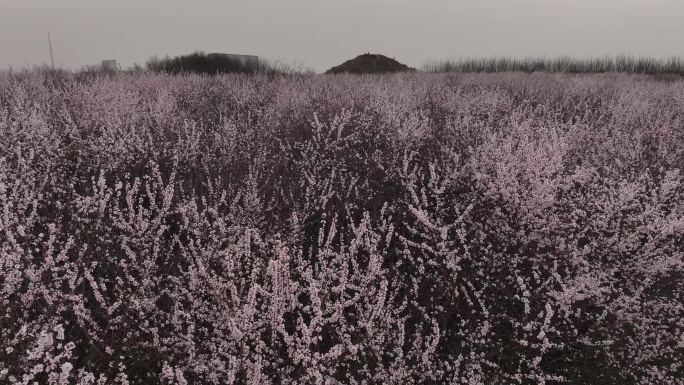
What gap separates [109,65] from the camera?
61.6 ft

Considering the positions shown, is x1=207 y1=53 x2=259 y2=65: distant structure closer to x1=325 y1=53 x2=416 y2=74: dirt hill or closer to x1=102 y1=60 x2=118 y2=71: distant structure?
x1=102 y1=60 x2=118 y2=71: distant structure

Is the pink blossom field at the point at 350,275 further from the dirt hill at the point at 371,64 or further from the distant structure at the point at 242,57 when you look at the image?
the dirt hill at the point at 371,64

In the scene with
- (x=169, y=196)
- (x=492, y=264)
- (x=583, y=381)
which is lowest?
(x=583, y=381)

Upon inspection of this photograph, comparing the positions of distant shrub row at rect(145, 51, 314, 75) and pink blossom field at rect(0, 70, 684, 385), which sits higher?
distant shrub row at rect(145, 51, 314, 75)

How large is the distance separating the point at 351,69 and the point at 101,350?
3432 cm

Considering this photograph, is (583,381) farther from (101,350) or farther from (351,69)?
(351,69)

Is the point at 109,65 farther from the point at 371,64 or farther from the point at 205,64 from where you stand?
the point at 371,64

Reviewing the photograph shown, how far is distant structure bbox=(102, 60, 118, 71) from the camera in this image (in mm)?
18064

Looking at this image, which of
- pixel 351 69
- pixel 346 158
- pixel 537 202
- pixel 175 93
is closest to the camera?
pixel 537 202

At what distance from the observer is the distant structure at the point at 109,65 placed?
18.1 m

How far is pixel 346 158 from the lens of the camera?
19.7 feet

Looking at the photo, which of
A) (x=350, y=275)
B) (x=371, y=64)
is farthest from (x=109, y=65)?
(x=371, y=64)

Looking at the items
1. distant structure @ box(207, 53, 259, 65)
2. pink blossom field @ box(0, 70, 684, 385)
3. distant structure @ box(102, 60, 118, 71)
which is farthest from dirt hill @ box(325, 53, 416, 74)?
pink blossom field @ box(0, 70, 684, 385)

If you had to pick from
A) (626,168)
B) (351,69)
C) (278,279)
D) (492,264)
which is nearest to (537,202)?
(492,264)
